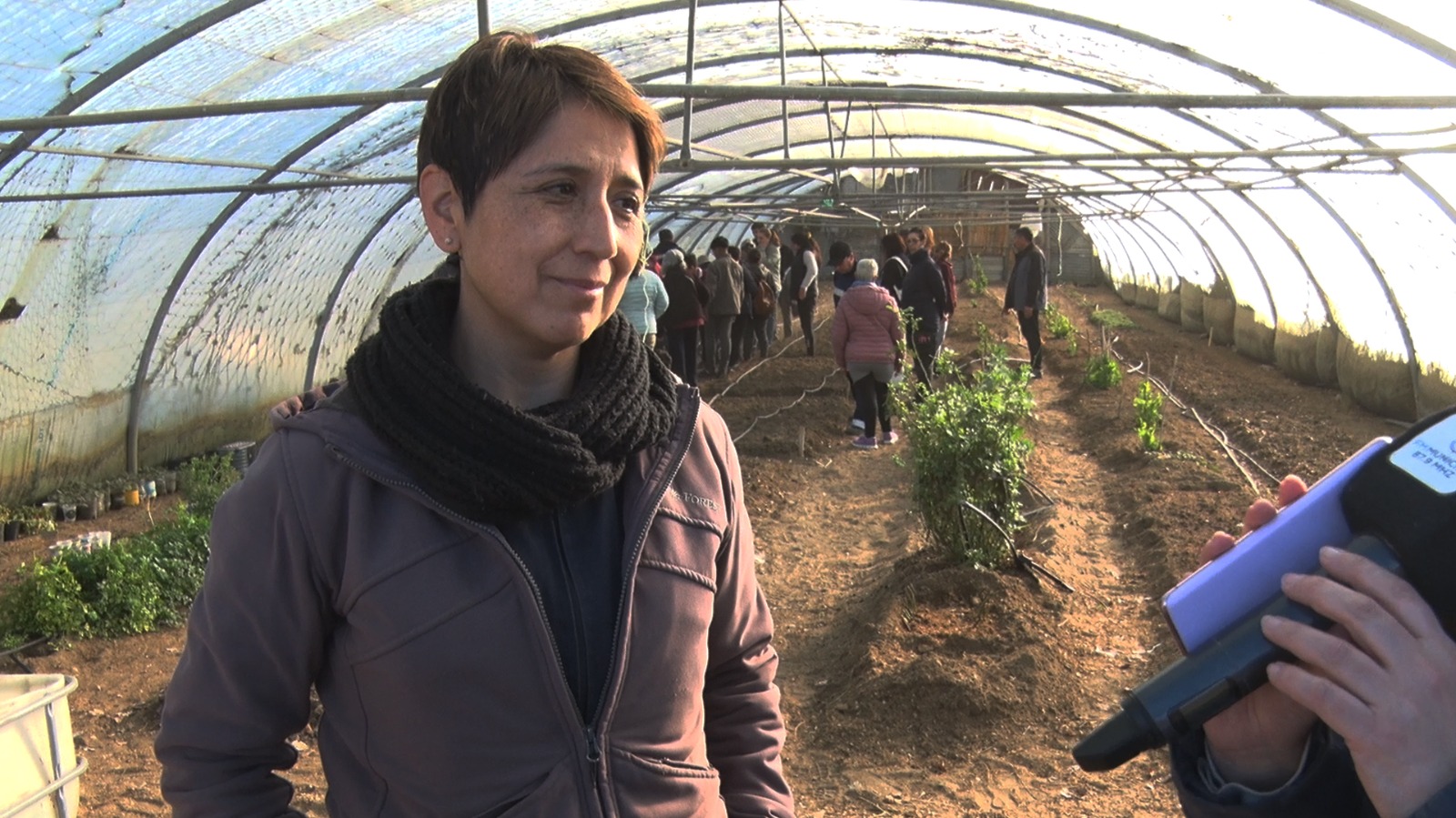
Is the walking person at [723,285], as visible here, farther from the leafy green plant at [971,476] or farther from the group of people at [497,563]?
the group of people at [497,563]

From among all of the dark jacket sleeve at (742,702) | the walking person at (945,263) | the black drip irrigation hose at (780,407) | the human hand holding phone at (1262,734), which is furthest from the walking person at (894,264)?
the human hand holding phone at (1262,734)

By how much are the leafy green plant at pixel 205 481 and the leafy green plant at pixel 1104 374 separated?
326 inches

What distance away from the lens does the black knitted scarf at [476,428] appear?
4.36 feet

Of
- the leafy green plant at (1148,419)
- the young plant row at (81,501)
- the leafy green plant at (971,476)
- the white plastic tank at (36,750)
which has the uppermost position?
the white plastic tank at (36,750)

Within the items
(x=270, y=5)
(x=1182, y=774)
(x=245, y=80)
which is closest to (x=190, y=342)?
(x=245, y=80)

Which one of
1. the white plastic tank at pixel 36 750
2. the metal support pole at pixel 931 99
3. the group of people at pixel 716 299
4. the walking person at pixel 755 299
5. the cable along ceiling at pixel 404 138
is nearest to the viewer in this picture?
the white plastic tank at pixel 36 750

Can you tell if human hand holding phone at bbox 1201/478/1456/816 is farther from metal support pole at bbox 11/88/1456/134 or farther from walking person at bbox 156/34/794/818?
metal support pole at bbox 11/88/1456/134

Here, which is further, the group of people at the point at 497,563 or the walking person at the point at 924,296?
the walking person at the point at 924,296

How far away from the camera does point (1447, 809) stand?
2.94 feet

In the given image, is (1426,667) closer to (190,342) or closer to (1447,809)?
(1447,809)

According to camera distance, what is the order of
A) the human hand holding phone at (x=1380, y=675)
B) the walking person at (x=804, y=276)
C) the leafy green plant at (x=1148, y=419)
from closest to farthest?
the human hand holding phone at (x=1380, y=675)
the leafy green plant at (x=1148, y=419)
the walking person at (x=804, y=276)

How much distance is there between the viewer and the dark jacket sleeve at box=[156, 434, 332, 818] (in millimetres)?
1273

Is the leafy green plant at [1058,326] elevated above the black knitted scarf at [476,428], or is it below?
below

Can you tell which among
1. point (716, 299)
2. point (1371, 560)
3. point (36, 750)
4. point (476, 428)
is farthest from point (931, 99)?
point (716, 299)
